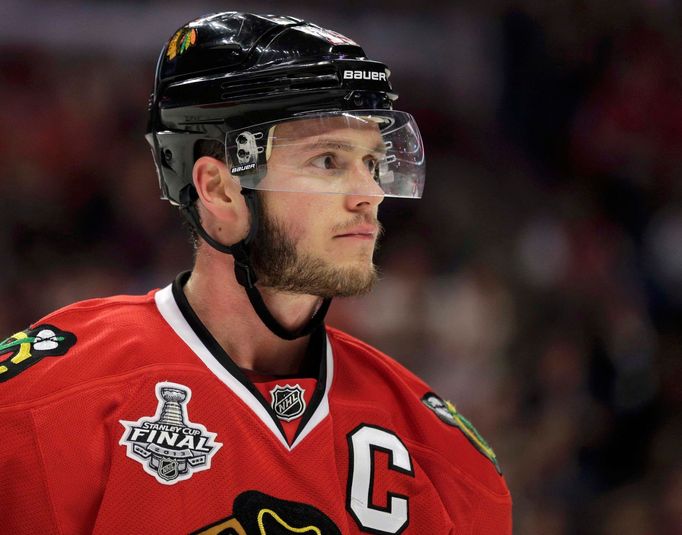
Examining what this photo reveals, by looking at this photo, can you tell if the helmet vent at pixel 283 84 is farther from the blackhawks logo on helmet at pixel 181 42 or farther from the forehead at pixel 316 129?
the blackhawks logo on helmet at pixel 181 42

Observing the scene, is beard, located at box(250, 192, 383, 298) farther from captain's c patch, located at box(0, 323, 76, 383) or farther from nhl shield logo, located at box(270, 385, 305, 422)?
captain's c patch, located at box(0, 323, 76, 383)

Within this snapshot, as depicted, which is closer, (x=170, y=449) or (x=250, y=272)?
(x=170, y=449)

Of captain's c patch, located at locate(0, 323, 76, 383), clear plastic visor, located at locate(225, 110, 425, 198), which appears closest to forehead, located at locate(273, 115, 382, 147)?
clear plastic visor, located at locate(225, 110, 425, 198)

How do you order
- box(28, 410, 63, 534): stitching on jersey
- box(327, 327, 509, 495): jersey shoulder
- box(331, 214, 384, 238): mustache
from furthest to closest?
box(327, 327, 509, 495): jersey shoulder, box(331, 214, 384, 238): mustache, box(28, 410, 63, 534): stitching on jersey

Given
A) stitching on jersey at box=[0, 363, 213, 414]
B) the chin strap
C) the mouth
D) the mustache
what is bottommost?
stitching on jersey at box=[0, 363, 213, 414]

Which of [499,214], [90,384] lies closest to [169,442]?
[90,384]

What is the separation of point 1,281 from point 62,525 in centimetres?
343

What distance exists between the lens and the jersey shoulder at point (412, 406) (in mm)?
2484

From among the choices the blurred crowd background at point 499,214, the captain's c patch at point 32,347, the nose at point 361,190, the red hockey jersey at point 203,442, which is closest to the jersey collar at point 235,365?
the red hockey jersey at point 203,442

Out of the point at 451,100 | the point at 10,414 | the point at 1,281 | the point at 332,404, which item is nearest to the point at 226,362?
the point at 332,404

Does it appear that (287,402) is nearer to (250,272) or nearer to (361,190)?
(250,272)

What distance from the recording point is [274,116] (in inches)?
91.8

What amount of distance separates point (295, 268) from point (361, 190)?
0.24 m

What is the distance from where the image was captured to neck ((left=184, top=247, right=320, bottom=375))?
2.43 m
